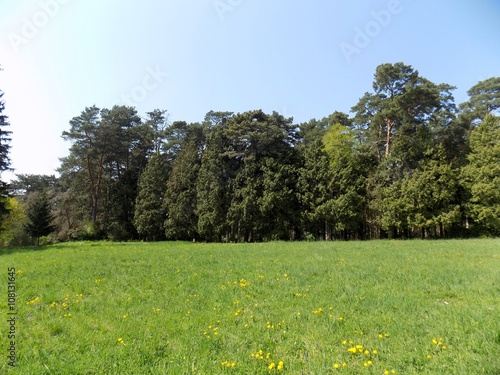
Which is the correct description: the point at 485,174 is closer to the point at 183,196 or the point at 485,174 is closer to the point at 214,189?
the point at 214,189

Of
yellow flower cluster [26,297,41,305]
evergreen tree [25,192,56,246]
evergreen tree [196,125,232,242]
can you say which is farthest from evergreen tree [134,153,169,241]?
yellow flower cluster [26,297,41,305]

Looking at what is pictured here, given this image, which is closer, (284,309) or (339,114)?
(284,309)

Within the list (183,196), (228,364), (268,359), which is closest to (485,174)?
(183,196)

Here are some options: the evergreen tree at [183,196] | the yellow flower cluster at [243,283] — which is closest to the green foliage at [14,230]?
the evergreen tree at [183,196]

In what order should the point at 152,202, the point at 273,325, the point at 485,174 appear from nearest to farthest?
the point at 273,325, the point at 485,174, the point at 152,202

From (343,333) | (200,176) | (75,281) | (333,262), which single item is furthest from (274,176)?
(343,333)

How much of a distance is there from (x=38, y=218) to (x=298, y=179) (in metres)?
33.9

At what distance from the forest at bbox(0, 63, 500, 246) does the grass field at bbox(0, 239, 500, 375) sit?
24700 mm

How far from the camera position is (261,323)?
552cm

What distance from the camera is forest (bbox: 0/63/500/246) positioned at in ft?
103

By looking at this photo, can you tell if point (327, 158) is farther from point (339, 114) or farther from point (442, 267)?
point (442, 267)

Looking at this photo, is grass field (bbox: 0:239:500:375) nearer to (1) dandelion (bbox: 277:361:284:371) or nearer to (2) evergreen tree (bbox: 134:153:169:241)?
(1) dandelion (bbox: 277:361:284:371)

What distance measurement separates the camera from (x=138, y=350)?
450cm

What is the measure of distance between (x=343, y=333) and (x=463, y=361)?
166cm
